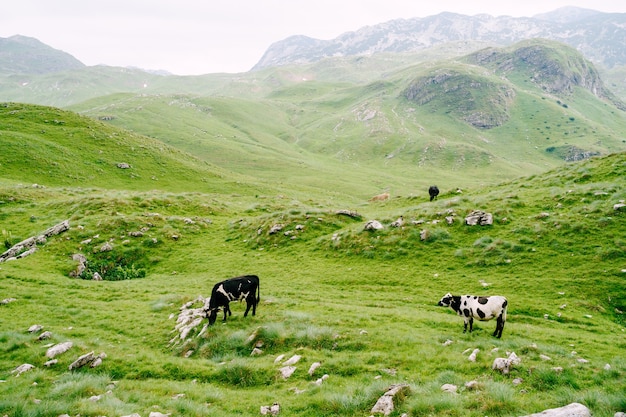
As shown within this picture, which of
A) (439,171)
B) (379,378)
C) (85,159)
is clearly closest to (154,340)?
(379,378)

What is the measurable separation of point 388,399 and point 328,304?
34.3ft

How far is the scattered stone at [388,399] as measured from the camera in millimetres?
9195

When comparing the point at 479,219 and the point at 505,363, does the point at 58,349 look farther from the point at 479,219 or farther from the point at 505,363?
the point at 479,219

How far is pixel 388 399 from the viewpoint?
30.9ft

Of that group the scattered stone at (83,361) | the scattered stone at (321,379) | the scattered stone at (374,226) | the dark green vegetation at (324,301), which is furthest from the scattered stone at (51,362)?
the scattered stone at (374,226)

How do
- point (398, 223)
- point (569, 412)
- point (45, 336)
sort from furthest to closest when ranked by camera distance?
1. point (398, 223)
2. point (45, 336)
3. point (569, 412)

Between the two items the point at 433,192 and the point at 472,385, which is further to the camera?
the point at 433,192

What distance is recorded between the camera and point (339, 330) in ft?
49.5

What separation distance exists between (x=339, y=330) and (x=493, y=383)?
21.7ft

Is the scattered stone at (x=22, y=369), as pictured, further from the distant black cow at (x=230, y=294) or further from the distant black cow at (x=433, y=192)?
the distant black cow at (x=433, y=192)

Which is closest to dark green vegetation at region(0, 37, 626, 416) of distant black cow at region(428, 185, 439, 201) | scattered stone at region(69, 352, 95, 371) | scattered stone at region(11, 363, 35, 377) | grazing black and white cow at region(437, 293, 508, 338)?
scattered stone at region(69, 352, 95, 371)

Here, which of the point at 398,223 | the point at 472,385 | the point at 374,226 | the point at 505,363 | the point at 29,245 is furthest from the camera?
the point at 29,245

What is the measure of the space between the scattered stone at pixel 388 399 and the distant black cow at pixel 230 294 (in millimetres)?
9047

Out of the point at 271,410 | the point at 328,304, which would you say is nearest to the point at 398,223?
the point at 328,304
